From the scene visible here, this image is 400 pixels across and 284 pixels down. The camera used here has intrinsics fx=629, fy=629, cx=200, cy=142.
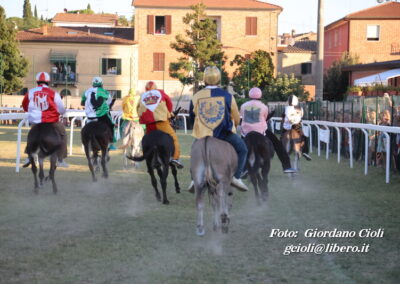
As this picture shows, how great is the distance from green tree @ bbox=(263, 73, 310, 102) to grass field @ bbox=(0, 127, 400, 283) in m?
30.8

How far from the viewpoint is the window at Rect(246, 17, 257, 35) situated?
58750 millimetres

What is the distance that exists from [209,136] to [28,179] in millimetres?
6612

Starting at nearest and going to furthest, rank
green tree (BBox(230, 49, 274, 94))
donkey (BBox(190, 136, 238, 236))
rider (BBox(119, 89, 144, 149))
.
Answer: donkey (BBox(190, 136, 238, 236)), rider (BBox(119, 89, 144, 149)), green tree (BBox(230, 49, 274, 94))

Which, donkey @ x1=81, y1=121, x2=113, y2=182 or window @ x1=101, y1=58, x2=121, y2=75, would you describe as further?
window @ x1=101, y1=58, x2=121, y2=75

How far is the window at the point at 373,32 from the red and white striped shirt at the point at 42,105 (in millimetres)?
49010

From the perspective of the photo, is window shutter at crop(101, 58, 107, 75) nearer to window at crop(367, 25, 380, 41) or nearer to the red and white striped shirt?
window at crop(367, 25, 380, 41)

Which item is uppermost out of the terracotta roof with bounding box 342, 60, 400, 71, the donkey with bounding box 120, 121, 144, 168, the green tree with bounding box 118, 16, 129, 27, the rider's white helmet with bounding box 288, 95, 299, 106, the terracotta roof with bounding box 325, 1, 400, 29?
the green tree with bounding box 118, 16, 129, 27

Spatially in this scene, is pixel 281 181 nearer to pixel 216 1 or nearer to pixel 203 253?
pixel 203 253

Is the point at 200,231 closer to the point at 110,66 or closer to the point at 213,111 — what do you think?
the point at 213,111

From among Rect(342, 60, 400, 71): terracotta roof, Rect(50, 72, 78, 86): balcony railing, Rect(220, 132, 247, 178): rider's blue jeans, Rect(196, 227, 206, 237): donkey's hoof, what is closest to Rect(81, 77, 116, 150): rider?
Rect(220, 132, 247, 178): rider's blue jeans

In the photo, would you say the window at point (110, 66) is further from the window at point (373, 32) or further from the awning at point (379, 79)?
the awning at point (379, 79)

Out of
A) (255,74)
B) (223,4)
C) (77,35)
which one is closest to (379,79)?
(255,74)

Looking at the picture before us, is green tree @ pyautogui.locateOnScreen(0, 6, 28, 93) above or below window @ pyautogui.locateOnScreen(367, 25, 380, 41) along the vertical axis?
below

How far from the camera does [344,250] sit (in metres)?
6.72
